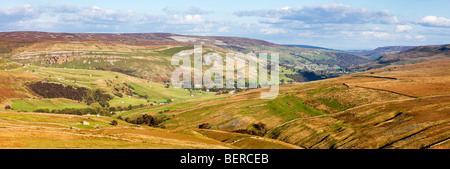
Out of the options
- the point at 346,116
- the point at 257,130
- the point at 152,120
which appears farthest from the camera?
the point at 152,120

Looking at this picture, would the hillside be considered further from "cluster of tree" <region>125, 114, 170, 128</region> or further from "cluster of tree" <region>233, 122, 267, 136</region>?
"cluster of tree" <region>125, 114, 170, 128</region>

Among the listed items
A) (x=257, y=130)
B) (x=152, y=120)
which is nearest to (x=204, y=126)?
(x=257, y=130)

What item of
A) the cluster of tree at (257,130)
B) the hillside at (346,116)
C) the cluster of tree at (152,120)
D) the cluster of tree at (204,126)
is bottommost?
the cluster of tree at (152,120)

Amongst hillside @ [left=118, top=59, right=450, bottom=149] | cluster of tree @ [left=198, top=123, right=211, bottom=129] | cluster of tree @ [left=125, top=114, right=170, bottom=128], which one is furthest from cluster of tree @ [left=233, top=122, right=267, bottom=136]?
cluster of tree @ [left=125, top=114, right=170, bottom=128]

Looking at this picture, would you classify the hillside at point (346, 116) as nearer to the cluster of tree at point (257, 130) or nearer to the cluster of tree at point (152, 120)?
the cluster of tree at point (257, 130)

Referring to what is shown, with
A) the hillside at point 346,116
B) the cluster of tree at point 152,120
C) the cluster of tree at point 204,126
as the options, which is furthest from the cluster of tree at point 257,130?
the cluster of tree at point 152,120

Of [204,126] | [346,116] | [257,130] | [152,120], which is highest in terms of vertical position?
[346,116]

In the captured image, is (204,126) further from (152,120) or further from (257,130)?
(152,120)

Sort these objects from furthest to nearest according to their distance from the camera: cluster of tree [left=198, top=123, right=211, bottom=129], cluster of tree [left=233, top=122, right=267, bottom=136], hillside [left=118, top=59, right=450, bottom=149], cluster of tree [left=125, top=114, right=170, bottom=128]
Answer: cluster of tree [left=125, top=114, right=170, bottom=128], cluster of tree [left=198, top=123, right=211, bottom=129], cluster of tree [left=233, top=122, right=267, bottom=136], hillside [left=118, top=59, right=450, bottom=149]

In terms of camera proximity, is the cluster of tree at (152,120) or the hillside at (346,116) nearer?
the hillside at (346,116)

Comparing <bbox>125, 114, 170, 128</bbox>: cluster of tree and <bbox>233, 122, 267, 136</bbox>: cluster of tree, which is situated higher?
<bbox>233, 122, 267, 136</bbox>: cluster of tree
